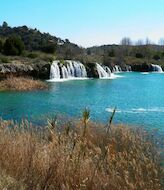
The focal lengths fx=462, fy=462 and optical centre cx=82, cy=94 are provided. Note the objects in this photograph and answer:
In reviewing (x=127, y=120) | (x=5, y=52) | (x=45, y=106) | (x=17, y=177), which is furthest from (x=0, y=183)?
(x=5, y=52)

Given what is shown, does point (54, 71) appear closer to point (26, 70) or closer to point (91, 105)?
point (26, 70)

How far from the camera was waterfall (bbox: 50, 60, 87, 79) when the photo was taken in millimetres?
49344

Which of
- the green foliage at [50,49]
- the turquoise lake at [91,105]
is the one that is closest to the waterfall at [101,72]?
the green foliage at [50,49]

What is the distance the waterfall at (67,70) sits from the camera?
49344 millimetres

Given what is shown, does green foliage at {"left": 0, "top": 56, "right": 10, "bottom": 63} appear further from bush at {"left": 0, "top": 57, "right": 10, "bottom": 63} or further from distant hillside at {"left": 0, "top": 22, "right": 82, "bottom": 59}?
distant hillside at {"left": 0, "top": 22, "right": 82, "bottom": 59}

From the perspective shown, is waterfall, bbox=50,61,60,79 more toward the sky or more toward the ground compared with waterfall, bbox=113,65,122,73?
more toward the sky

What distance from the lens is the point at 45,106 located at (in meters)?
25.5

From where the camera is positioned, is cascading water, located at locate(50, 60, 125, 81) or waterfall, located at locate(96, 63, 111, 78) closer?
cascading water, located at locate(50, 60, 125, 81)

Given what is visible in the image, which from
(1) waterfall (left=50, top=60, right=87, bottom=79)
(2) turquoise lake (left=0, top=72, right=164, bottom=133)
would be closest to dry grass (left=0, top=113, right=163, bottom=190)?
(2) turquoise lake (left=0, top=72, right=164, bottom=133)

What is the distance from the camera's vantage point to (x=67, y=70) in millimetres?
51156

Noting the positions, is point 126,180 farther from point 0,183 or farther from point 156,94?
point 156,94

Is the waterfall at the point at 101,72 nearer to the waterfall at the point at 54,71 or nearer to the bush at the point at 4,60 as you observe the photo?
the waterfall at the point at 54,71

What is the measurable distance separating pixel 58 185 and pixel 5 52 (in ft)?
165

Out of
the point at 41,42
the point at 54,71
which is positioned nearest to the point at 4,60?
the point at 54,71
